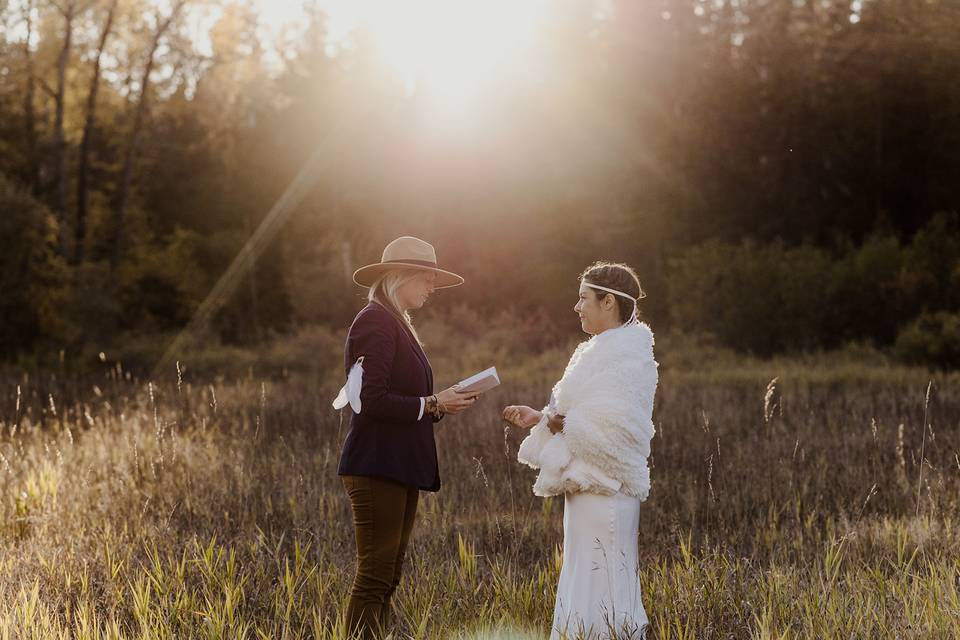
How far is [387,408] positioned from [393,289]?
1.77 feet

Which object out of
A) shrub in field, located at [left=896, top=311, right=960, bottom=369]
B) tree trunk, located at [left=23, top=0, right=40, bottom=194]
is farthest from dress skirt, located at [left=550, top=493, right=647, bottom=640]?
tree trunk, located at [left=23, top=0, right=40, bottom=194]

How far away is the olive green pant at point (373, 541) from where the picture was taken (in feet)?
13.2

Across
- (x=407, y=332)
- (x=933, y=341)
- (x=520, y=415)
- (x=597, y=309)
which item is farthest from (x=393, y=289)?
(x=933, y=341)

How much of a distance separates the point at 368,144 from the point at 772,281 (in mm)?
15724

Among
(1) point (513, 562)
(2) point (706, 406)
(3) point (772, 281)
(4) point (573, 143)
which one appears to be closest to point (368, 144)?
(4) point (573, 143)

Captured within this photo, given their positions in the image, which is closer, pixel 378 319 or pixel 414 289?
pixel 378 319

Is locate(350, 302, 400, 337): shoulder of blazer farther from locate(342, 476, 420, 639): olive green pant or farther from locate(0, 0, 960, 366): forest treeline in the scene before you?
locate(0, 0, 960, 366): forest treeline

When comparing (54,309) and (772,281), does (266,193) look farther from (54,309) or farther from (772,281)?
(772,281)

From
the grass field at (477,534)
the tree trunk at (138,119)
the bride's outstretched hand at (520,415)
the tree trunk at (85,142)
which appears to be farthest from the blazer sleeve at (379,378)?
the tree trunk at (138,119)

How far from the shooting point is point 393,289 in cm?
418

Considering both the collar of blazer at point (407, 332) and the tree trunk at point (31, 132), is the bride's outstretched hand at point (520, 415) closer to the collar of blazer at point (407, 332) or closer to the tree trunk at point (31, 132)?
the collar of blazer at point (407, 332)

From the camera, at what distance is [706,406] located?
37.7ft

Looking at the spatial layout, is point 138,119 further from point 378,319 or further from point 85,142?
point 378,319

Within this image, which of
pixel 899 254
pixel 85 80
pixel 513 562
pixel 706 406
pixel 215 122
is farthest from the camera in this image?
pixel 215 122
